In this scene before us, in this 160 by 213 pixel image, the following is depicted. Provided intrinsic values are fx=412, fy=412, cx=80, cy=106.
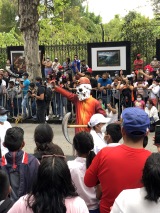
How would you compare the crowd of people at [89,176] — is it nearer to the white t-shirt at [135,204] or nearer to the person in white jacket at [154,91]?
the white t-shirt at [135,204]

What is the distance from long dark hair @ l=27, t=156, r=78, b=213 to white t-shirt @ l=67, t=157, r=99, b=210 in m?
1.02

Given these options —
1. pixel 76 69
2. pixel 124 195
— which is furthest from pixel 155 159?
pixel 76 69

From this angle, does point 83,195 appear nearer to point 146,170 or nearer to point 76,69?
point 146,170

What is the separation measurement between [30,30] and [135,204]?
1273cm

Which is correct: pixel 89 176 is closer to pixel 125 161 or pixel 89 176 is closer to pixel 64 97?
pixel 125 161

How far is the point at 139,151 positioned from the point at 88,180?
0.48 meters

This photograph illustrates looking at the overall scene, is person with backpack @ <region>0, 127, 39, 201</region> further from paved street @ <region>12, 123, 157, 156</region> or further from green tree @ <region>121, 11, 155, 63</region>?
green tree @ <region>121, 11, 155, 63</region>

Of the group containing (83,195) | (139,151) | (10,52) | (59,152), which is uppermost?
(10,52)

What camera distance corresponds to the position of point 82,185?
149 inches

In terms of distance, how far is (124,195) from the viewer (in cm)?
255

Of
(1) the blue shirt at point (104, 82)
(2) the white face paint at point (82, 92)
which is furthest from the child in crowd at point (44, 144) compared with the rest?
(1) the blue shirt at point (104, 82)

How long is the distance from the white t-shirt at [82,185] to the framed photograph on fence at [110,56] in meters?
14.3

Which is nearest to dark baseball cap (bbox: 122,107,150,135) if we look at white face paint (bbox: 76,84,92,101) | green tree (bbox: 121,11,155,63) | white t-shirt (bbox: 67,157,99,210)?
white t-shirt (bbox: 67,157,99,210)

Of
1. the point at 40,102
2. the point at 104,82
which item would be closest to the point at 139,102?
the point at 104,82
